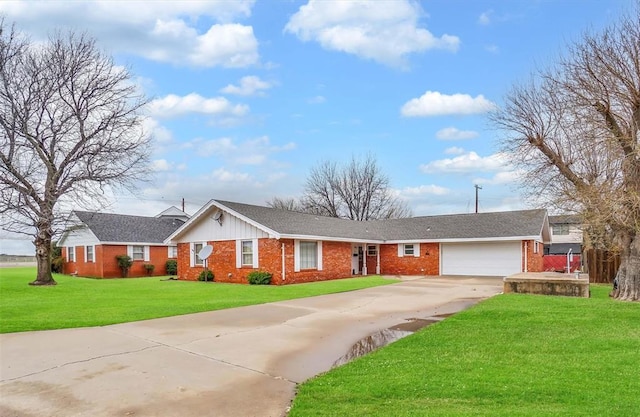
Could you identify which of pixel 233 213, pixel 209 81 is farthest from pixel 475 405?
pixel 233 213

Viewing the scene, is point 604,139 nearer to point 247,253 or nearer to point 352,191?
point 247,253

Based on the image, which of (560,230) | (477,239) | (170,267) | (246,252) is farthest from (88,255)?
(560,230)

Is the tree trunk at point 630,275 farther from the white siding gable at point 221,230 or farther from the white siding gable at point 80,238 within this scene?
the white siding gable at point 80,238

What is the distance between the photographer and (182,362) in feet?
21.1

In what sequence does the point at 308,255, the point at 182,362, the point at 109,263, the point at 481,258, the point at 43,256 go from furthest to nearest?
the point at 109,263 < the point at 481,258 < the point at 308,255 < the point at 43,256 < the point at 182,362

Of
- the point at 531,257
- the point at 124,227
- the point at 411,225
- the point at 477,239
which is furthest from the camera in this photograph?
the point at 124,227

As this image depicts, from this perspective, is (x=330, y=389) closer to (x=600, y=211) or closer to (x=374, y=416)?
(x=374, y=416)

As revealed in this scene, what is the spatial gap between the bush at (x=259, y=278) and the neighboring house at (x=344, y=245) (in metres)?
0.26

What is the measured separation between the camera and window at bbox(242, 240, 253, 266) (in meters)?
21.9

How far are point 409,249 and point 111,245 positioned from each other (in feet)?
61.8

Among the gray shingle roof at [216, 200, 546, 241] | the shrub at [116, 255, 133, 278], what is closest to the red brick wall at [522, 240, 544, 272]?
the gray shingle roof at [216, 200, 546, 241]

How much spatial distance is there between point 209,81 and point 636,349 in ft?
47.2

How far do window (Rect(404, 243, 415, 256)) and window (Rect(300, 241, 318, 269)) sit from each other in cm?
708

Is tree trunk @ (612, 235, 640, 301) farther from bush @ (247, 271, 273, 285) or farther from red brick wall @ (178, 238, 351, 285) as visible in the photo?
bush @ (247, 271, 273, 285)
